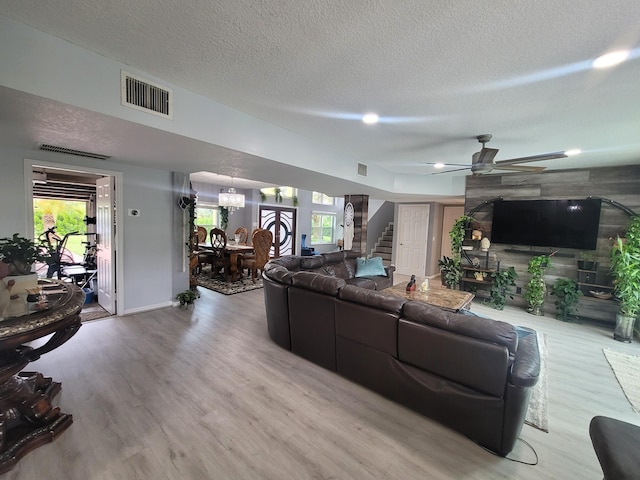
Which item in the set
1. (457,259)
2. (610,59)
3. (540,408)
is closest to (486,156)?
(610,59)

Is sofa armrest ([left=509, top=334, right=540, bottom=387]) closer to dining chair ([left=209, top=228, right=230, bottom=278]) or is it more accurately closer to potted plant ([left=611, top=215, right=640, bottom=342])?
potted plant ([left=611, top=215, right=640, bottom=342])

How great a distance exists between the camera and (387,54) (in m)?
1.81

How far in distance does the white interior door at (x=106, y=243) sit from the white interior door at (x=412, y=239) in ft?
22.5

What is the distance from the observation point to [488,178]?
5.49m

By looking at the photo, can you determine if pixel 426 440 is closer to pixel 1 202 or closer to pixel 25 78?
pixel 25 78

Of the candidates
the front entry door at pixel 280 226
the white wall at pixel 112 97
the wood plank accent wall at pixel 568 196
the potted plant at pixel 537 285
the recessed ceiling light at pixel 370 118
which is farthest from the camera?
the front entry door at pixel 280 226

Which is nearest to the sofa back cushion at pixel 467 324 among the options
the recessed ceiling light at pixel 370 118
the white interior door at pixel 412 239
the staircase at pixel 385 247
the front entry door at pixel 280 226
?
the recessed ceiling light at pixel 370 118

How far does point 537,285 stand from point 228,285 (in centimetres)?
607

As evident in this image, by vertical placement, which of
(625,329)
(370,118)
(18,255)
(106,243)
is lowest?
(625,329)

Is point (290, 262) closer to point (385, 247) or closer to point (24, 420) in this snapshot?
point (24, 420)

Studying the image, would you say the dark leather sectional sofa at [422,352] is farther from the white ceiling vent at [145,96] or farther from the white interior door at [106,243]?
the white interior door at [106,243]

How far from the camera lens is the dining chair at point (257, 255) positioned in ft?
21.0

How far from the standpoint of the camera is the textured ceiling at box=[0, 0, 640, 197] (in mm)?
1462

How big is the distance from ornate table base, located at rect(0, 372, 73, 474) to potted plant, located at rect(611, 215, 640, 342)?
6.50 meters
